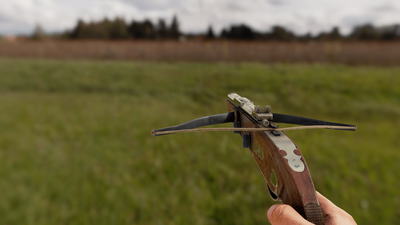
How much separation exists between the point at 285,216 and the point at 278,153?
413 millimetres

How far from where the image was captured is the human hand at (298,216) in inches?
55.5

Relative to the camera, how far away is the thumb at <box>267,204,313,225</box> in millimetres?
1390

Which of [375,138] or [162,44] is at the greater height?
[162,44]

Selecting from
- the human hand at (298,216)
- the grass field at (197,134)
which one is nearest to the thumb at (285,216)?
the human hand at (298,216)

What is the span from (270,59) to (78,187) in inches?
773

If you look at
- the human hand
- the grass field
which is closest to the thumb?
the human hand

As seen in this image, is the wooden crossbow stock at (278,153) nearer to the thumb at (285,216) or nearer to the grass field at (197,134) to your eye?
the thumb at (285,216)

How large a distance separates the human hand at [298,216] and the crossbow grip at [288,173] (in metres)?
0.08

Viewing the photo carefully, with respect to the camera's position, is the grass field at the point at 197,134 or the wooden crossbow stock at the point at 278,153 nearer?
the wooden crossbow stock at the point at 278,153

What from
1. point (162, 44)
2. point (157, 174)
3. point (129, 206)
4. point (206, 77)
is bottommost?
point (129, 206)

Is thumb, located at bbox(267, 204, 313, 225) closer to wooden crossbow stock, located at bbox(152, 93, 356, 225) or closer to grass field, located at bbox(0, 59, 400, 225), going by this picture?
wooden crossbow stock, located at bbox(152, 93, 356, 225)

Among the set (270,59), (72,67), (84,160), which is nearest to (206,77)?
(270,59)

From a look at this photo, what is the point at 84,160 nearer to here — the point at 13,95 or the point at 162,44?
the point at 13,95

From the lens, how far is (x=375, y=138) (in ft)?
39.8
